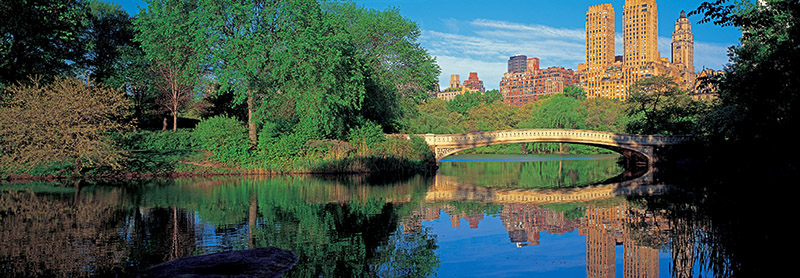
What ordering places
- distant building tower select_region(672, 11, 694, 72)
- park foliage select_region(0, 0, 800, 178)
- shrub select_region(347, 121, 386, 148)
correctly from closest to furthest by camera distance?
park foliage select_region(0, 0, 800, 178) → shrub select_region(347, 121, 386, 148) → distant building tower select_region(672, 11, 694, 72)

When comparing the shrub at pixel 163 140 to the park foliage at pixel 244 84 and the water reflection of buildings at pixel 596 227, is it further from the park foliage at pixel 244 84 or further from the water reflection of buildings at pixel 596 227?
the water reflection of buildings at pixel 596 227

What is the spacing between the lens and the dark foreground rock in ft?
29.4

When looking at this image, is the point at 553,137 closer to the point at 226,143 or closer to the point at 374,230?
the point at 226,143

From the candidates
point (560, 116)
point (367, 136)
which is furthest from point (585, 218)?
point (560, 116)

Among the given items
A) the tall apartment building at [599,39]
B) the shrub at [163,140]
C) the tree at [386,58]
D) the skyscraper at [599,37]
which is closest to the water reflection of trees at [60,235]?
the shrub at [163,140]

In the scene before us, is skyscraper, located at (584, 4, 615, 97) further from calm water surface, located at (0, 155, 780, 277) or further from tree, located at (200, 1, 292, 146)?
calm water surface, located at (0, 155, 780, 277)

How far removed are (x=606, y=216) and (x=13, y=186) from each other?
25582mm

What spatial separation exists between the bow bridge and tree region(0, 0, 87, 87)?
23.7m

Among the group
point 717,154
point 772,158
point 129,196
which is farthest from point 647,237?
point 717,154

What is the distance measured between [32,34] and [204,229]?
25.1 metres

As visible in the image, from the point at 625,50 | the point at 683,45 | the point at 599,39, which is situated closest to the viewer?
the point at 625,50

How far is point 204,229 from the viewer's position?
14406 mm

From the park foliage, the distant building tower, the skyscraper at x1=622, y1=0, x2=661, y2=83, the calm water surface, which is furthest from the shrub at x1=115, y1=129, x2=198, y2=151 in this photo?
the distant building tower

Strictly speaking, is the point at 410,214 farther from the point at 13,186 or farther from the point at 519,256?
the point at 13,186
